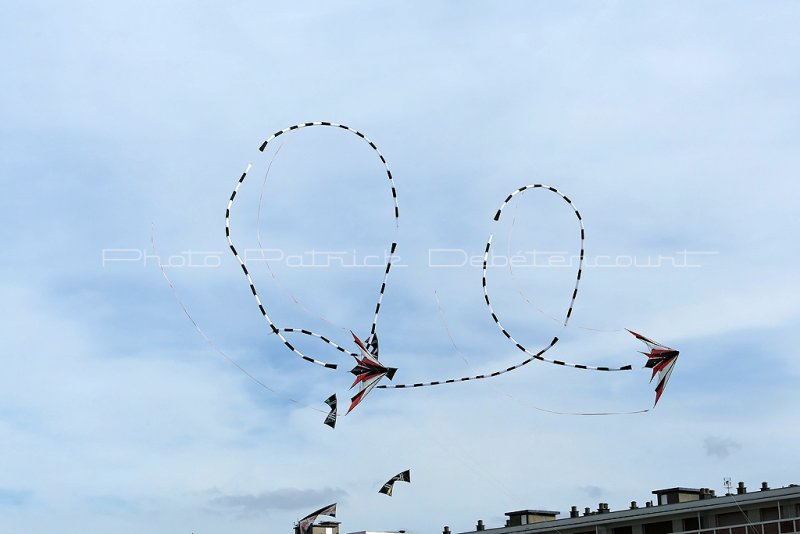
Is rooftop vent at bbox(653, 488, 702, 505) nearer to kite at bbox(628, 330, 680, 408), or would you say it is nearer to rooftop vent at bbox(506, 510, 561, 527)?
rooftop vent at bbox(506, 510, 561, 527)

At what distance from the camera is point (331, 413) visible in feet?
253

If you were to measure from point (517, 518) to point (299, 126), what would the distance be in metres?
58.8

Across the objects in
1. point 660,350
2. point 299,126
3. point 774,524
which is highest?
point 299,126

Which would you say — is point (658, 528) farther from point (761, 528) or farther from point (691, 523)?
point (761, 528)

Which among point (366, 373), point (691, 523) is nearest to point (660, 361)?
point (366, 373)

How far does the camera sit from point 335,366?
73562 millimetres

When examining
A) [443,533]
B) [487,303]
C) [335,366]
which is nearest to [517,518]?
[443,533]

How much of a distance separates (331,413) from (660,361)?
20097mm

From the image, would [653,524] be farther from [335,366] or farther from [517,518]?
[335,366]

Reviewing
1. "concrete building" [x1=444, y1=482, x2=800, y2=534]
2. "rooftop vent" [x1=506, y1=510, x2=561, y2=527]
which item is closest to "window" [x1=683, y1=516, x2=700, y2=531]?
"concrete building" [x1=444, y1=482, x2=800, y2=534]

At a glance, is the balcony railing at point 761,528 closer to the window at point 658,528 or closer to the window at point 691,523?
the window at point 691,523

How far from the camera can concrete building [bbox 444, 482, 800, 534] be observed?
3925 inches

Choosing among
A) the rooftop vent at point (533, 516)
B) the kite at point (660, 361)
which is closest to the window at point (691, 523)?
the rooftop vent at point (533, 516)

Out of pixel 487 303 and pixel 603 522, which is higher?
pixel 487 303
